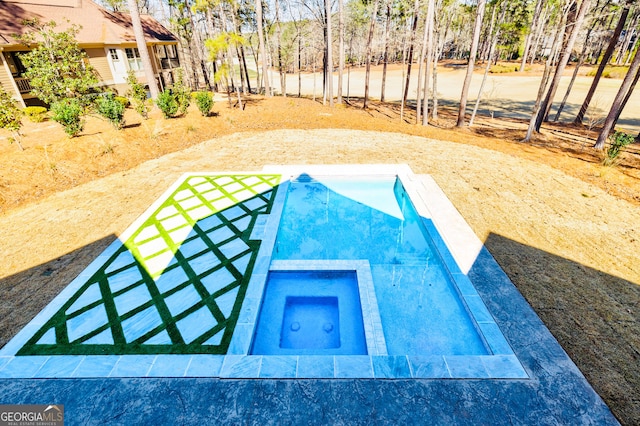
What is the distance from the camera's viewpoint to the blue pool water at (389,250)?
5570 mm

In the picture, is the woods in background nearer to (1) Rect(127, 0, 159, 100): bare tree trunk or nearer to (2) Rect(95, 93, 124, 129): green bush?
(1) Rect(127, 0, 159, 100): bare tree trunk

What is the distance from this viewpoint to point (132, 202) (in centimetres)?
978

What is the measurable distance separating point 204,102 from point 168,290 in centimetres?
1425

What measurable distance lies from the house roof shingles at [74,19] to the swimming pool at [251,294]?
70.8ft

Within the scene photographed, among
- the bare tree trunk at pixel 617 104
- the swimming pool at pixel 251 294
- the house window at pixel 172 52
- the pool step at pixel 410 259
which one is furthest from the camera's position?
the house window at pixel 172 52

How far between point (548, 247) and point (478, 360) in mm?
4428

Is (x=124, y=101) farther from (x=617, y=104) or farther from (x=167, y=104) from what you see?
(x=617, y=104)

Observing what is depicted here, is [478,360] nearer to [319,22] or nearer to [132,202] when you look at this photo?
[132,202]

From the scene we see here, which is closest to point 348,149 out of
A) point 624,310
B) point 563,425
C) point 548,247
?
point 548,247

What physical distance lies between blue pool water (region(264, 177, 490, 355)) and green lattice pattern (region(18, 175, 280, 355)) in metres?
1.40

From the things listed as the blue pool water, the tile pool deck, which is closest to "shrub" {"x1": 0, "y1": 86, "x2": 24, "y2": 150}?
the tile pool deck

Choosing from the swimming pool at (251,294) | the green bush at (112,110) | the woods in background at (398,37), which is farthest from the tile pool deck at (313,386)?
the woods in background at (398,37)

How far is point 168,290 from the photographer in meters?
6.32

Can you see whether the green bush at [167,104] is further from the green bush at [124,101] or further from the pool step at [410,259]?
the pool step at [410,259]
